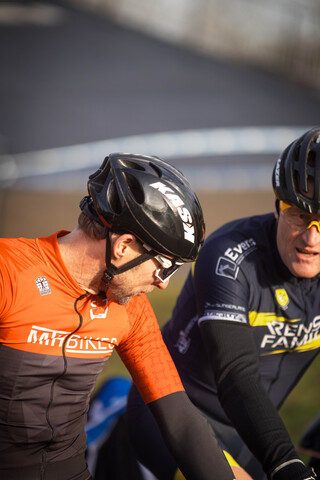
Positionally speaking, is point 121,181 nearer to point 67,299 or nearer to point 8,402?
point 67,299

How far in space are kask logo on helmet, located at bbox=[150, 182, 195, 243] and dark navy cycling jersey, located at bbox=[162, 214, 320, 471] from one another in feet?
1.74

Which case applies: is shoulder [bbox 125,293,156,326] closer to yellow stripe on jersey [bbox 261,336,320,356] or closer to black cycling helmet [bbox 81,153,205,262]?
black cycling helmet [bbox 81,153,205,262]

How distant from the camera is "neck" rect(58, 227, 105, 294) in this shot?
7.11ft

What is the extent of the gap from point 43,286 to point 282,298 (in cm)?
120

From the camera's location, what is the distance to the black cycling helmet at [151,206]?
206cm

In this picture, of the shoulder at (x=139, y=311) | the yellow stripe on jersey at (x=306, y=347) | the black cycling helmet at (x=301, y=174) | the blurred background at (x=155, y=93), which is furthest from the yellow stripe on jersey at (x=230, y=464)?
the blurred background at (x=155, y=93)

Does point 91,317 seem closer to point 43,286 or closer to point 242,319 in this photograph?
point 43,286

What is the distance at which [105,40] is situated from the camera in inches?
488

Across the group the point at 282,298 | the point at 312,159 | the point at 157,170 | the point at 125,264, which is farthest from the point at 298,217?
the point at 125,264

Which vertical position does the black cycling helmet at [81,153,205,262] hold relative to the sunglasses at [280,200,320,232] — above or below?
above

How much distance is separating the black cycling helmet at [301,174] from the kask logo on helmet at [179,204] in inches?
27.4

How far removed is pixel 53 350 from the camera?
7.00 ft

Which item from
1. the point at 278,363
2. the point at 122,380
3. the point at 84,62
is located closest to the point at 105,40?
the point at 84,62

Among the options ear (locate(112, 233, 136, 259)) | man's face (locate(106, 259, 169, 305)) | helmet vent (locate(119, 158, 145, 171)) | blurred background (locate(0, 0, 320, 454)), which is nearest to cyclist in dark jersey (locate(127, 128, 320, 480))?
man's face (locate(106, 259, 169, 305))
